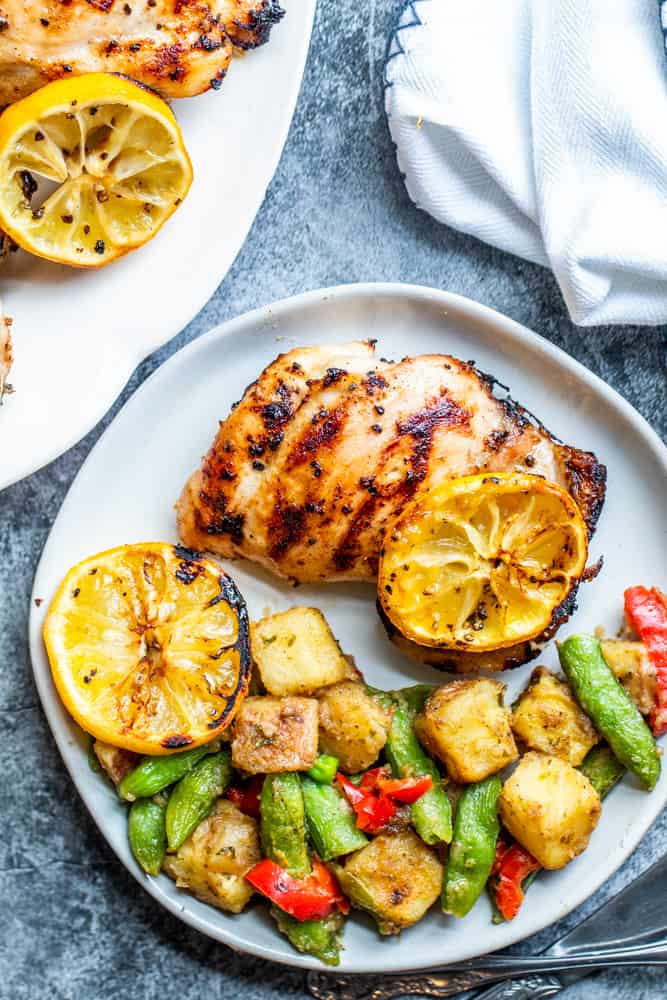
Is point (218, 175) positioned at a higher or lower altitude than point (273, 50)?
lower

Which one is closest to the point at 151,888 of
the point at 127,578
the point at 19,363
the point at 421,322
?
the point at 127,578

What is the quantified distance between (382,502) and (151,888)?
123 centimetres

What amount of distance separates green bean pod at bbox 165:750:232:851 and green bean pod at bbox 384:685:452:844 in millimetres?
452

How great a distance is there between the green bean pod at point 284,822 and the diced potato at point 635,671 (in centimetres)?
92

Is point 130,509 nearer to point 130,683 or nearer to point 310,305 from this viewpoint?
point 130,683

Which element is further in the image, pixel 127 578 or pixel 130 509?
pixel 130 509

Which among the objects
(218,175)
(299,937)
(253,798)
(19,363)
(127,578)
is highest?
(218,175)

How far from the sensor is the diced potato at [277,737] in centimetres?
292

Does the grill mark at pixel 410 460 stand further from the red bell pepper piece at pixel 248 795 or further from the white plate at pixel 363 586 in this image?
the red bell pepper piece at pixel 248 795

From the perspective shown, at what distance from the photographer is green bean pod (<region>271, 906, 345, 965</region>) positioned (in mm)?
3031

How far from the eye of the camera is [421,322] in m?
3.22

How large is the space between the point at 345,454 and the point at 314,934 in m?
1.30

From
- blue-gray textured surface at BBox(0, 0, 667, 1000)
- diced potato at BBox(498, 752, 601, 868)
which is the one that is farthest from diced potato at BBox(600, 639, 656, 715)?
blue-gray textured surface at BBox(0, 0, 667, 1000)

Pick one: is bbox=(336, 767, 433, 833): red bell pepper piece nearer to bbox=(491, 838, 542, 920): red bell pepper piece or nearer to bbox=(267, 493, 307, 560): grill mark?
bbox=(491, 838, 542, 920): red bell pepper piece
